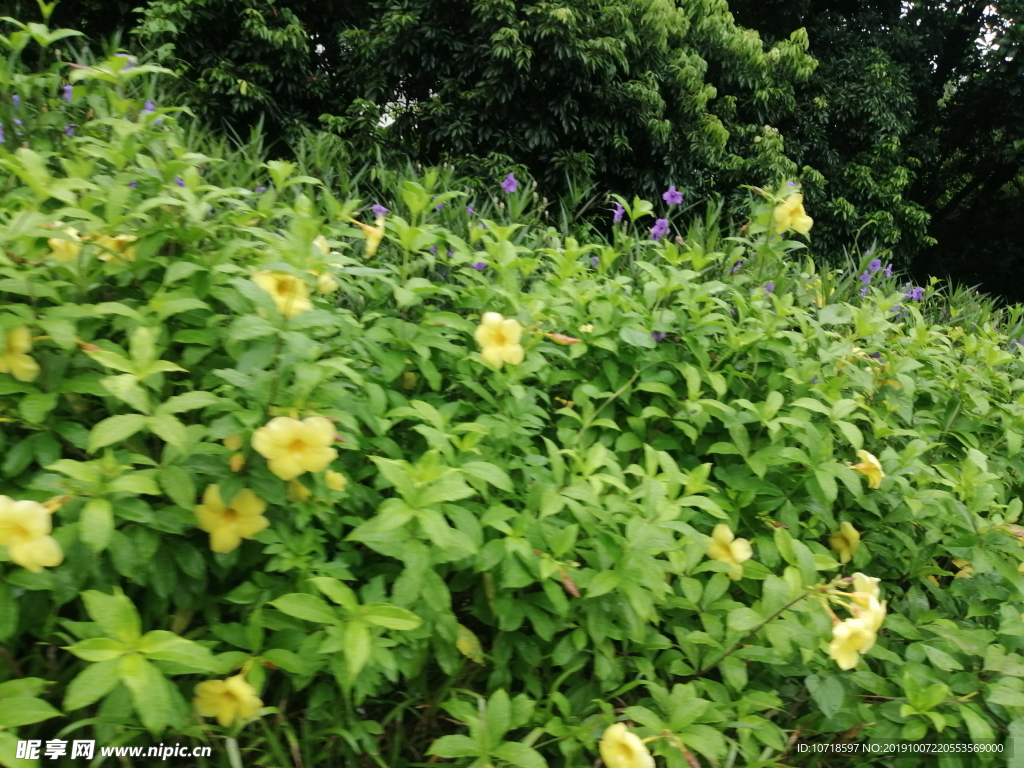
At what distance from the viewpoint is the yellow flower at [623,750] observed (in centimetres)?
97

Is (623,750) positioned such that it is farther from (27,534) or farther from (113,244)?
(113,244)

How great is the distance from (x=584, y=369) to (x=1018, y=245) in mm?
13395

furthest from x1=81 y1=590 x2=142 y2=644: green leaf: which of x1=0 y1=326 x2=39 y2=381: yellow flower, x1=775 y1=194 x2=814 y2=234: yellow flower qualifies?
x1=775 y1=194 x2=814 y2=234: yellow flower

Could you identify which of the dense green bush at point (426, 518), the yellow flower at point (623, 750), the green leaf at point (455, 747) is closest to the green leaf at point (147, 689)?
the dense green bush at point (426, 518)

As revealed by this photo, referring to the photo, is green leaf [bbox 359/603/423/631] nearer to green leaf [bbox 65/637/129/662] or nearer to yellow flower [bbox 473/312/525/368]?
green leaf [bbox 65/637/129/662]

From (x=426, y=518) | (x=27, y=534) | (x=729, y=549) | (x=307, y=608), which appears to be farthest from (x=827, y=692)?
(x=27, y=534)

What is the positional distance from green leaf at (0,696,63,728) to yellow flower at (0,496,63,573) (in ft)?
0.56

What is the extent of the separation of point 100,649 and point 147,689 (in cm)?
8

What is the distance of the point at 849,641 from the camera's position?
43.4 inches

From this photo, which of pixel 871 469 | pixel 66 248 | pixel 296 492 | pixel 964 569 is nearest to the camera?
pixel 296 492

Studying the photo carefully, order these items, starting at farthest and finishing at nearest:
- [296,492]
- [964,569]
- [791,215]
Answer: [791,215], [964,569], [296,492]

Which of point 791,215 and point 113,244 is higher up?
point 791,215

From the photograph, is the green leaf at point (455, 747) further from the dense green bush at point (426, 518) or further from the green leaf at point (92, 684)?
the green leaf at point (92, 684)

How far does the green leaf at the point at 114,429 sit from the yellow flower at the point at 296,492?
22cm
